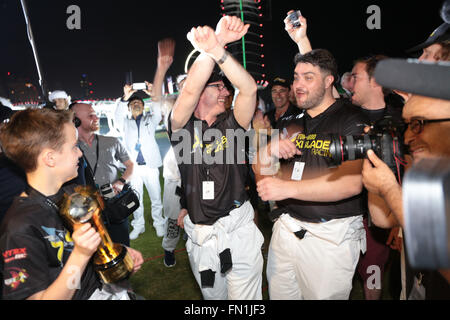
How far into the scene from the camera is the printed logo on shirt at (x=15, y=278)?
3.99 ft

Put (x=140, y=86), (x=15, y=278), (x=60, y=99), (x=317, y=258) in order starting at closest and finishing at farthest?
(x=15, y=278) < (x=317, y=258) < (x=60, y=99) < (x=140, y=86)

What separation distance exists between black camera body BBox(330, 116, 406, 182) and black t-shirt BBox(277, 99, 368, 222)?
49cm

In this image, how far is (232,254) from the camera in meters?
2.19

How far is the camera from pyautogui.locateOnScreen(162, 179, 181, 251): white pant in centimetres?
369

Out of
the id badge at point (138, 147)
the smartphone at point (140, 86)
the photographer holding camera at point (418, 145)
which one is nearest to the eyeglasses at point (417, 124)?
the photographer holding camera at point (418, 145)

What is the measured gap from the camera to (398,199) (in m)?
1.21

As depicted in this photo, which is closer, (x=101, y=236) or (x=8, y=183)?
(x=101, y=236)

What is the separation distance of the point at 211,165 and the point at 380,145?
4.12 ft

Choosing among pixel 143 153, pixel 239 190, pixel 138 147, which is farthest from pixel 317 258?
pixel 138 147

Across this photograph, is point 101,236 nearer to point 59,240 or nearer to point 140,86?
point 59,240

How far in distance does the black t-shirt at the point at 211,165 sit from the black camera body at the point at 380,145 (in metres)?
0.94

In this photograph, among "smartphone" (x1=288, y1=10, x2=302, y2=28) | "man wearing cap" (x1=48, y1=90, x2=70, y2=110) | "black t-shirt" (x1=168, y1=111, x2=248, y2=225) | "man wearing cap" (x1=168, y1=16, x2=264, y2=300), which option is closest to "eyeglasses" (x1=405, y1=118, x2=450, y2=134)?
"man wearing cap" (x1=168, y1=16, x2=264, y2=300)
